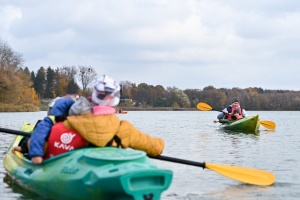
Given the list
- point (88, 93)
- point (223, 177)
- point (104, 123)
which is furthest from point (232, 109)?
point (88, 93)

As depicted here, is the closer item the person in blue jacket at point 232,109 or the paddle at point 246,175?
the paddle at point 246,175

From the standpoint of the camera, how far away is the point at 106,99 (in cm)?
611

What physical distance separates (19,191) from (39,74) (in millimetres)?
94480

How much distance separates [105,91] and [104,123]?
417mm

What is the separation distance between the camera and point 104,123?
5.87 metres

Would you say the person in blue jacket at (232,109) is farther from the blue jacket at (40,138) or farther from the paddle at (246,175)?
the blue jacket at (40,138)

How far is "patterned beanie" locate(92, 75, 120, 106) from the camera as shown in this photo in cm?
604

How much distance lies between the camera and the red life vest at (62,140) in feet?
19.9

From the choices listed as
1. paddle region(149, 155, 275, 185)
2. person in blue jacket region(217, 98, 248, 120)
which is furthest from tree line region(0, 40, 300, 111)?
paddle region(149, 155, 275, 185)

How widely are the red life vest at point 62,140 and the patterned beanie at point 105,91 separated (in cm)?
49

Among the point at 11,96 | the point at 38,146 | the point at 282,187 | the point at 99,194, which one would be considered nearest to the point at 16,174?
the point at 38,146

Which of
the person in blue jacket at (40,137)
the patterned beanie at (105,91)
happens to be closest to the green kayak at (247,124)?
the person in blue jacket at (40,137)

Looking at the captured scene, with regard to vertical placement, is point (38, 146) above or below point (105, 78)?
below

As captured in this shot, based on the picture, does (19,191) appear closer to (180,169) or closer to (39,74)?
(180,169)
